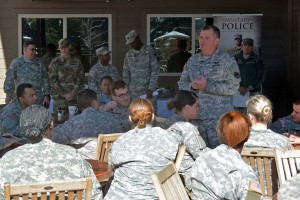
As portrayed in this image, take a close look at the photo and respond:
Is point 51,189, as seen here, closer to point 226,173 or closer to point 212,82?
point 226,173

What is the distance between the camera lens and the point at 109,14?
981cm

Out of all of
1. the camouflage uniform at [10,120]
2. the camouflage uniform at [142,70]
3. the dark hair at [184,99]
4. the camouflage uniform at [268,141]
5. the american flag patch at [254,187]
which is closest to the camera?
the american flag patch at [254,187]

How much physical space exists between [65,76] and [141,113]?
452cm

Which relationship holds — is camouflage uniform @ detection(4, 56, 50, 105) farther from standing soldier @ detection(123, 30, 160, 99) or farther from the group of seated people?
the group of seated people

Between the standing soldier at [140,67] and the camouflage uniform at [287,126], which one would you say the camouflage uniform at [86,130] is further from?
the standing soldier at [140,67]

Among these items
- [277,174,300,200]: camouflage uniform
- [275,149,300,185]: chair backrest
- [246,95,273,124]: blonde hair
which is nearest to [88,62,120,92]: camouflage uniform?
[246,95,273,124]: blonde hair

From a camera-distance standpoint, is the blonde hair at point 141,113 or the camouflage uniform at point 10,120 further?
the camouflage uniform at point 10,120

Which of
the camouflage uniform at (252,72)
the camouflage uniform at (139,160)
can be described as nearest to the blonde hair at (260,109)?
the camouflage uniform at (139,160)

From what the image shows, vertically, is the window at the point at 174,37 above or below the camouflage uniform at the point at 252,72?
above

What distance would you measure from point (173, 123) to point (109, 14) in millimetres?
5697

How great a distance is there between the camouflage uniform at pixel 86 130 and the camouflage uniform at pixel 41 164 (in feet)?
4.55

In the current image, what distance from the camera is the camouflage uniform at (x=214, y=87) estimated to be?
485 centimetres

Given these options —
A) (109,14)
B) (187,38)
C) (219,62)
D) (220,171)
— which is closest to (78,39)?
(109,14)

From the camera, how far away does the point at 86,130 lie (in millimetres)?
4633
